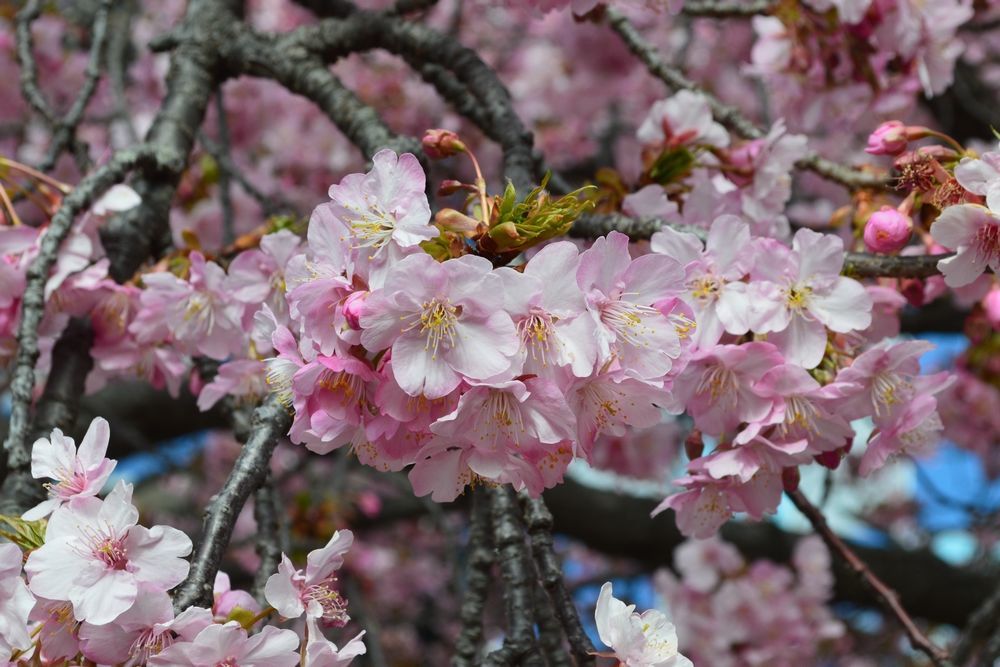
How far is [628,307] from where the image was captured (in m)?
1.14

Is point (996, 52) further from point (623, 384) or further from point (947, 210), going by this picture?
point (623, 384)

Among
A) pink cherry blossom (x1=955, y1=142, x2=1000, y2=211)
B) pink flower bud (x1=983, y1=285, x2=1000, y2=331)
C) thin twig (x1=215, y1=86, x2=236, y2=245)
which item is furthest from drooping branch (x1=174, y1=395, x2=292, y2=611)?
thin twig (x1=215, y1=86, x2=236, y2=245)

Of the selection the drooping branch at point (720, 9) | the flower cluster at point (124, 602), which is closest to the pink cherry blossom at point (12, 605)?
the flower cluster at point (124, 602)

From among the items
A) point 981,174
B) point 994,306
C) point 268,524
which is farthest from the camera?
point 268,524

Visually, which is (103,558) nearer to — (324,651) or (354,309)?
(324,651)

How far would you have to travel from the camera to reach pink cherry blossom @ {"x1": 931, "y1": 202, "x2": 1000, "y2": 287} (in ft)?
4.07

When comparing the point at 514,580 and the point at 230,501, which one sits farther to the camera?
the point at 514,580

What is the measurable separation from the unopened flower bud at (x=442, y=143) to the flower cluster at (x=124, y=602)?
518 millimetres

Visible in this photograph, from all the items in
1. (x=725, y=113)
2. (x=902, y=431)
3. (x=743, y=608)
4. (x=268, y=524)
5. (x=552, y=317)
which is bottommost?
A: (x=743, y=608)

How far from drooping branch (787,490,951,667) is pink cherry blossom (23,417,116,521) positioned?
988 mm

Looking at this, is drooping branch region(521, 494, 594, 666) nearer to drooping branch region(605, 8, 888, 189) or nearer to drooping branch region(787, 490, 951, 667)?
drooping branch region(787, 490, 951, 667)

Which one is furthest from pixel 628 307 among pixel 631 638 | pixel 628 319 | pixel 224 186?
pixel 224 186

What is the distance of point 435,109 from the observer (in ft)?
17.2

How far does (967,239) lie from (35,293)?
129 cm
